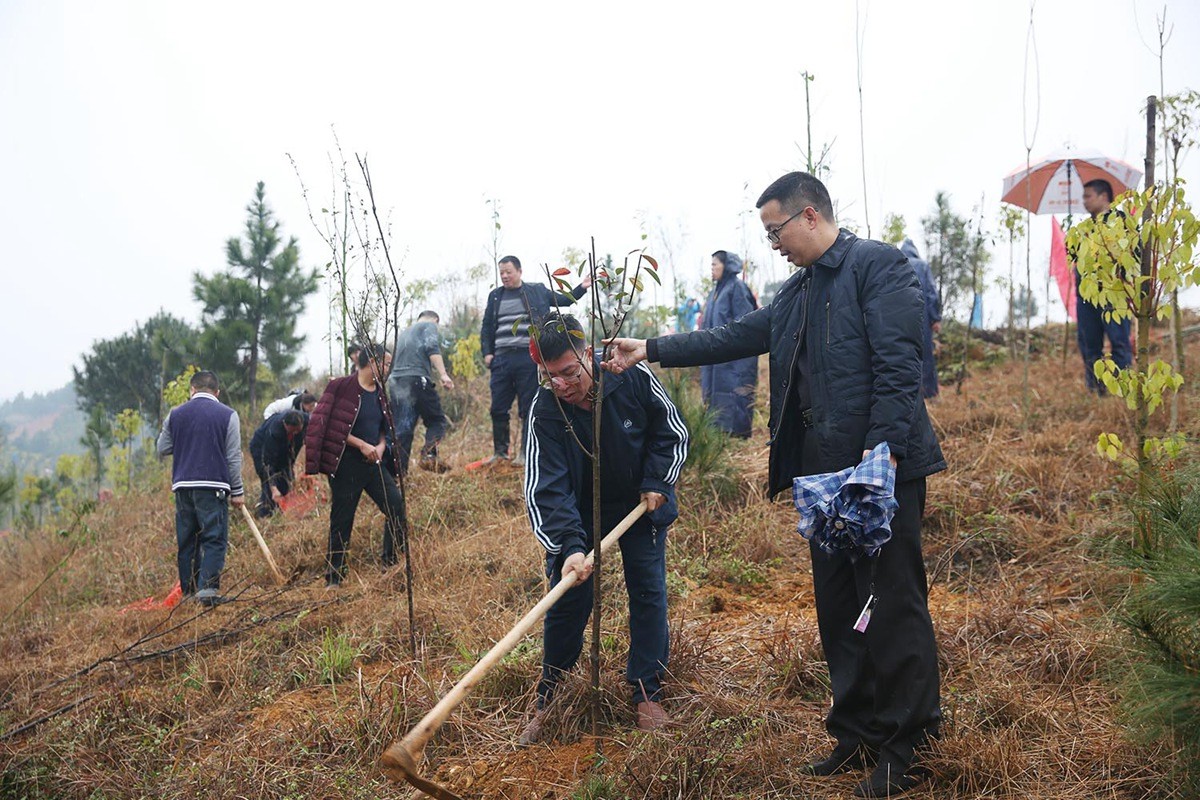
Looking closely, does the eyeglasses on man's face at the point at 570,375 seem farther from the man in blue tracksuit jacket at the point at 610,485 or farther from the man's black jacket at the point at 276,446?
the man's black jacket at the point at 276,446

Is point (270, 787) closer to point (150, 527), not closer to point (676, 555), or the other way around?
point (676, 555)

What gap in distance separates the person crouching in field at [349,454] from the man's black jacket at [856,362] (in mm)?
3754

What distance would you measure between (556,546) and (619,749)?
A: 0.79 metres

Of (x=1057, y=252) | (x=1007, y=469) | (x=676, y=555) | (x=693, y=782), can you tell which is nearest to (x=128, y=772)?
(x=693, y=782)

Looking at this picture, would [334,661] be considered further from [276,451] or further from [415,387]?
[276,451]

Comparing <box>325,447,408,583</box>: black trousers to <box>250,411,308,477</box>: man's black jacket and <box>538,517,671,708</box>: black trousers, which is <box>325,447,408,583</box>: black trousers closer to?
<box>250,411,308,477</box>: man's black jacket

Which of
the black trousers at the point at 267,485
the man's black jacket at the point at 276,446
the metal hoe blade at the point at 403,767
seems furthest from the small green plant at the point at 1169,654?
the black trousers at the point at 267,485

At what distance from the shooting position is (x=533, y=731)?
323cm

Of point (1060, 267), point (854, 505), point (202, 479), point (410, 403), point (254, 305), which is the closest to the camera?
point (854, 505)

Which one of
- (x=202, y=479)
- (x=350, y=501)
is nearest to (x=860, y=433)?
(x=350, y=501)

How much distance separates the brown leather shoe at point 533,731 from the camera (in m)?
3.21

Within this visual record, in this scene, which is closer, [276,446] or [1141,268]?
[1141,268]

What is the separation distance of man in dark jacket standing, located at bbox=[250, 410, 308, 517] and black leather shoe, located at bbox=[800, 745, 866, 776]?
6472mm

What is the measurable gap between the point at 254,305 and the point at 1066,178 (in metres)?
14.6
